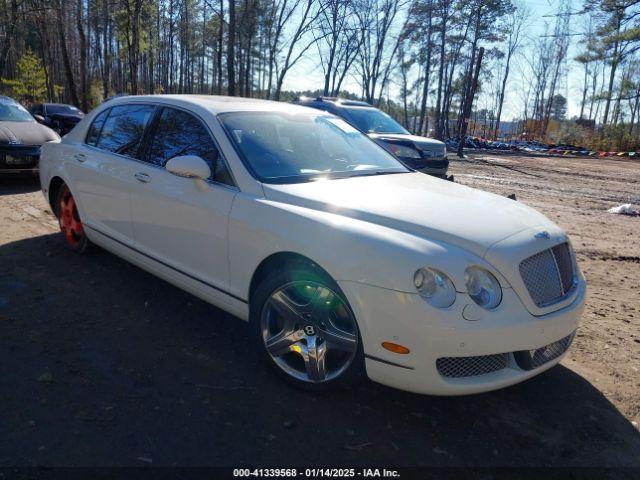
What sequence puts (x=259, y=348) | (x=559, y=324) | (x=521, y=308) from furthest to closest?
(x=259, y=348) → (x=559, y=324) → (x=521, y=308)

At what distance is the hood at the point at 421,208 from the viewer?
269 centimetres

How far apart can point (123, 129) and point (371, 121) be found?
7.46 metres

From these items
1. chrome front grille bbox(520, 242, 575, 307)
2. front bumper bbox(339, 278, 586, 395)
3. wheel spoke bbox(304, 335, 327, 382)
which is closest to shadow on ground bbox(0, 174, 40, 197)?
wheel spoke bbox(304, 335, 327, 382)

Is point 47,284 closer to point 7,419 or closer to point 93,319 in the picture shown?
point 93,319

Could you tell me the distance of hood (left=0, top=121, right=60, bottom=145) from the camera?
8.68 m

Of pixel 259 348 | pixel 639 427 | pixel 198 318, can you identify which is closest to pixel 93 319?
pixel 198 318

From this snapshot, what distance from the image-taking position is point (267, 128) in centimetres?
371

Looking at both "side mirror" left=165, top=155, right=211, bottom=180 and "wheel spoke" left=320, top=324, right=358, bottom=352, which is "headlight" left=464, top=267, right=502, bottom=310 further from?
"side mirror" left=165, top=155, right=211, bottom=180

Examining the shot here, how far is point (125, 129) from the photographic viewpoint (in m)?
4.41

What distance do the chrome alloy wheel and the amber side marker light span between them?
200 mm

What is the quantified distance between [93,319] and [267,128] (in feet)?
6.44

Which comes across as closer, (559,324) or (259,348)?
(559,324)

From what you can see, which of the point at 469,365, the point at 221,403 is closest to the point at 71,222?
the point at 221,403

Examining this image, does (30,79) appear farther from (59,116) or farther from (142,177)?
(142,177)
